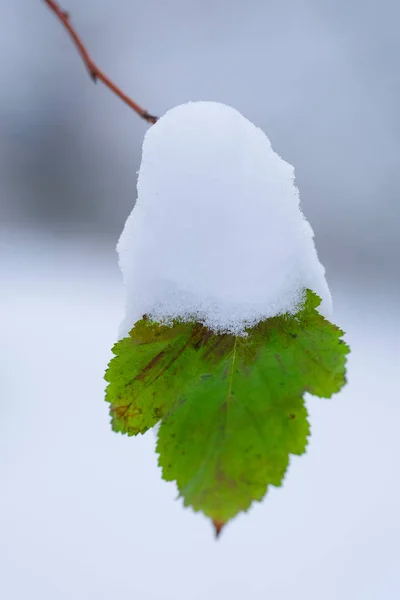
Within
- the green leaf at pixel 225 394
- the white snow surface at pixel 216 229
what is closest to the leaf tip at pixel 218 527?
the green leaf at pixel 225 394

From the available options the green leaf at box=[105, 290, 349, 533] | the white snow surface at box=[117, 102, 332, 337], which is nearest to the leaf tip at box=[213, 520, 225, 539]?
the green leaf at box=[105, 290, 349, 533]

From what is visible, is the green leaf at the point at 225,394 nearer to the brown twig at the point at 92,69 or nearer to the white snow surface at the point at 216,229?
the white snow surface at the point at 216,229

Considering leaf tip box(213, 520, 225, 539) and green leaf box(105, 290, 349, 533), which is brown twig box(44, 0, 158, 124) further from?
leaf tip box(213, 520, 225, 539)

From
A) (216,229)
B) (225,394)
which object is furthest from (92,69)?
(225,394)

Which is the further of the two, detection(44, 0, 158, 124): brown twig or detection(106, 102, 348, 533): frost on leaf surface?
detection(44, 0, 158, 124): brown twig

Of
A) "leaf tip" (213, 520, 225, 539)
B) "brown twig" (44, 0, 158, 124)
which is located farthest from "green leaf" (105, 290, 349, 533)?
"brown twig" (44, 0, 158, 124)

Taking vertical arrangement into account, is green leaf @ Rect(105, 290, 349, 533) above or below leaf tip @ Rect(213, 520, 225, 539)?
above

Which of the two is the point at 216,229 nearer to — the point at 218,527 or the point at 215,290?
the point at 215,290

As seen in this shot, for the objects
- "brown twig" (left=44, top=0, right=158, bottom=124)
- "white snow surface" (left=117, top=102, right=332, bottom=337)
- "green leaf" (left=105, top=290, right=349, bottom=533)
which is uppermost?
"brown twig" (left=44, top=0, right=158, bottom=124)
